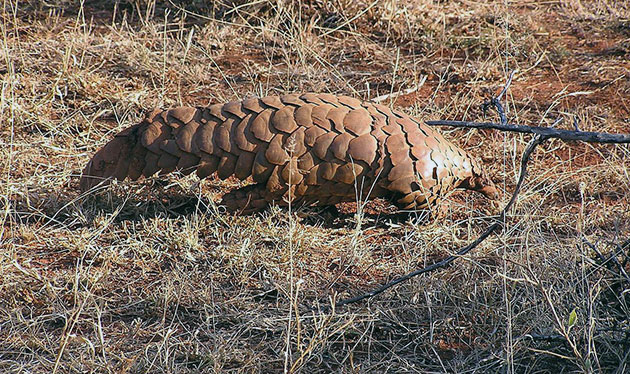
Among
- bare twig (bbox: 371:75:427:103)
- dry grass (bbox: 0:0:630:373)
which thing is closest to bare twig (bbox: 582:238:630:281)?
dry grass (bbox: 0:0:630:373)

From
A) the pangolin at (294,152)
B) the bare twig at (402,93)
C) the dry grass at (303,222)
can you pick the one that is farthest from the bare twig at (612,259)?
the bare twig at (402,93)

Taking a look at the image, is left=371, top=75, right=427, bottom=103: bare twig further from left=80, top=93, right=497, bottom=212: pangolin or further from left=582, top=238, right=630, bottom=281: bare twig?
left=582, top=238, right=630, bottom=281: bare twig

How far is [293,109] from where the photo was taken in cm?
348

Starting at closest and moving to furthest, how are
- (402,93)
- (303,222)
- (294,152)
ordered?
(294,152)
(303,222)
(402,93)

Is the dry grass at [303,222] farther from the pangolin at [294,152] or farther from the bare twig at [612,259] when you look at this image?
the pangolin at [294,152]

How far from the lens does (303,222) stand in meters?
3.69

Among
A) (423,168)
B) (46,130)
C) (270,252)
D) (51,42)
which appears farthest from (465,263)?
(51,42)

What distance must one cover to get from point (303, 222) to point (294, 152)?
1.45 ft

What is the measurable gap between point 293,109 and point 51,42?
2591mm

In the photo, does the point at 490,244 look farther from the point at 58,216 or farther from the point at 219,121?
the point at 58,216

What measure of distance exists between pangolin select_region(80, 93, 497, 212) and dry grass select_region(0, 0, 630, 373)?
18 cm

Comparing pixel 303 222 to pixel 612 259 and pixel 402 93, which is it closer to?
pixel 612 259

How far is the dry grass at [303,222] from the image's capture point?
2.75 m

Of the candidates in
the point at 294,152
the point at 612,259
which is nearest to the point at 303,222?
the point at 294,152
